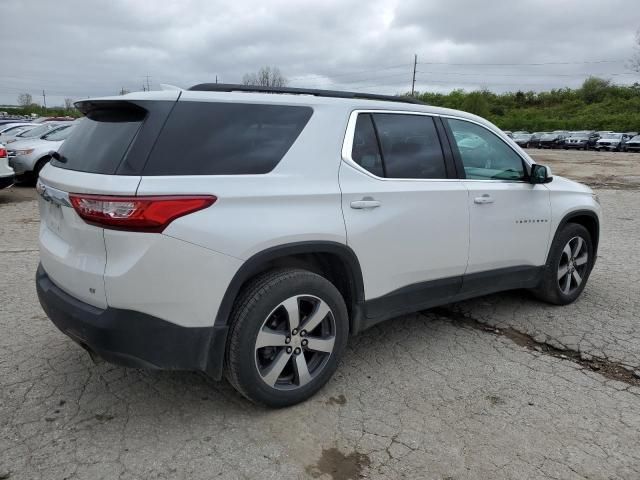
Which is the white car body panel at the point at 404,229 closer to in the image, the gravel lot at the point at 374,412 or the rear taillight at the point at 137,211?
the gravel lot at the point at 374,412

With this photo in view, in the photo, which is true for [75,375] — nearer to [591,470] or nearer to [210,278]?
[210,278]

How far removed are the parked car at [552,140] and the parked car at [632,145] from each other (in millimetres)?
6895

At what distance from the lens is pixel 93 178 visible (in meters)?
2.58

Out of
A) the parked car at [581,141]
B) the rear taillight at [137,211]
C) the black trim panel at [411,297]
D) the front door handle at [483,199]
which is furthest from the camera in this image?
the parked car at [581,141]

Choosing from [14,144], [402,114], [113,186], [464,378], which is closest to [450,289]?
[464,378]

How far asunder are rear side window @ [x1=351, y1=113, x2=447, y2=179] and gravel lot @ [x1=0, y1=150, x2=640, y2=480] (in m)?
1.34

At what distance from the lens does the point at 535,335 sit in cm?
422

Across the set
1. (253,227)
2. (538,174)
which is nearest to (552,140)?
(538,174)

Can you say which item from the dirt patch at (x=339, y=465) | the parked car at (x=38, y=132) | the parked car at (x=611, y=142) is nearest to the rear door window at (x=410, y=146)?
the dirt patch at (x=339, y=465)

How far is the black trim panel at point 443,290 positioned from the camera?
3.41 meters

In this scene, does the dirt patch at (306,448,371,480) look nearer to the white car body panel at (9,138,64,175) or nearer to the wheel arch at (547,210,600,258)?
the wheel arch at (547,210,600,258)

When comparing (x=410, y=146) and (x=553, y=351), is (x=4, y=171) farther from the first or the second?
(x=553, y=351)

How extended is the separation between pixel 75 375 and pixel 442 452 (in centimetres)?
233

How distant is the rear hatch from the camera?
2.53 metres
